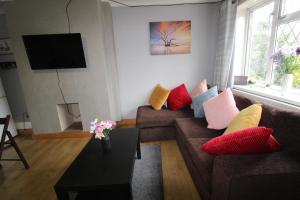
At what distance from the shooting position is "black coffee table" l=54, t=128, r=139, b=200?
1202 mm

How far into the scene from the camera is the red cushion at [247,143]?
1.07 m

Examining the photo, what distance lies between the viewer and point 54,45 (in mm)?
2654

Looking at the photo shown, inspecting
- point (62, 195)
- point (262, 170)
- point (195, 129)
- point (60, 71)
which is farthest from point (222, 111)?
point (60, 71)

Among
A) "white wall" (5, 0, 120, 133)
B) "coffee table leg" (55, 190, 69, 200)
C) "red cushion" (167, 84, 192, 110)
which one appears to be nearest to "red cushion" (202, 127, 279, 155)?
"coffee table leg" (55, 190, 69, 200)

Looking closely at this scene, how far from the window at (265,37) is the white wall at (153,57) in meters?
0.54

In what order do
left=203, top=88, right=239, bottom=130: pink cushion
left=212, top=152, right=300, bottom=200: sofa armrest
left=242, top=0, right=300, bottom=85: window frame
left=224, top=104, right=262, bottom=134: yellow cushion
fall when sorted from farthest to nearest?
left=242, top=0, right=300, bottom=85: window frame, left=203, top=88, right=239, bottom=130: pink cushion, left=224, top=104, right=262, bottom=134: yellow cushion, left=212, top=152, right=300, bottom=200: sofa armrest

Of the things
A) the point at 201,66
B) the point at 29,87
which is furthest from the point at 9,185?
the point at 201,66

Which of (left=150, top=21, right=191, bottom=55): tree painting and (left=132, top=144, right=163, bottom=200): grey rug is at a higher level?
(left=150, top=21, right=191, bottom=55): tree painting

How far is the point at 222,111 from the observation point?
191cm

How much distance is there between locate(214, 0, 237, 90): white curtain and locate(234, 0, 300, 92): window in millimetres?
210

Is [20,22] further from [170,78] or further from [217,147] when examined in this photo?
[217,147]

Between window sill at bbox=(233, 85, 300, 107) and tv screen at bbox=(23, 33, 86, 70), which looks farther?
tv screen at bbox=(23, 33, 86, 70)

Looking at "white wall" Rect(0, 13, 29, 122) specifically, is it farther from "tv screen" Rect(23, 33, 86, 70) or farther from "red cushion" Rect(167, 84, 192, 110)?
"red cushion" Rect(167, 84, 192, 110)

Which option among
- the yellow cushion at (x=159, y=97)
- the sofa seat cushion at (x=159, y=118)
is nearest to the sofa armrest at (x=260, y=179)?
the sofa seat cushion at (x=159, y=118)
